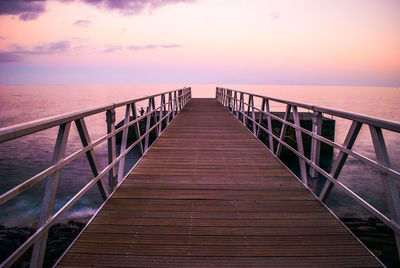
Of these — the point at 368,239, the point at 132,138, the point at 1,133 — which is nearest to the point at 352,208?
the point at 368,239

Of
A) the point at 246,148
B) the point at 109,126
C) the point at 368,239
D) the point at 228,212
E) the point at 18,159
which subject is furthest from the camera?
the point at 18,159

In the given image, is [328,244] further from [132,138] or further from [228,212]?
[132,138]

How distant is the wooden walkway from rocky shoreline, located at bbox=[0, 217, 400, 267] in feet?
15.6

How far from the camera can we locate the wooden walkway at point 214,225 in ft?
7.09

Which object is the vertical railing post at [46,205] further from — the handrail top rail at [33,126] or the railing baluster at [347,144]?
the railing baluster at [347,144]

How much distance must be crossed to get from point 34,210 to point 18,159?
1022 centimetres

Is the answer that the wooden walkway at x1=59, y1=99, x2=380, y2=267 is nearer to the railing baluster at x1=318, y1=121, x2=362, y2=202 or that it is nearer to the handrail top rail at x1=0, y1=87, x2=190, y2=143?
the railing baluster at x1=318, y1=121, x2=362, y2=202

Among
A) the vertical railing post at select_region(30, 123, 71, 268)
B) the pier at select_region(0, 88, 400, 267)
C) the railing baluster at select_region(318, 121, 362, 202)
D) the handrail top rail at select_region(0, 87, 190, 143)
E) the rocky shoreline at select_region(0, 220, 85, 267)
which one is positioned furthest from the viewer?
the rocky shoreline at select_region(0, 220, 85, 267)

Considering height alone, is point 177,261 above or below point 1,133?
below

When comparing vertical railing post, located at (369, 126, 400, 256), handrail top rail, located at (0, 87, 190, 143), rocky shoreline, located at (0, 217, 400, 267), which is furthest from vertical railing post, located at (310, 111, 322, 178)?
rocky shoreline, located at (0, 217, 400, 267)

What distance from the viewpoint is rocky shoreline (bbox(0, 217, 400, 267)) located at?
23.2 ft

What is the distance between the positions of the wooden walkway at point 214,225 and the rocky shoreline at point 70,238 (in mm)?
4748

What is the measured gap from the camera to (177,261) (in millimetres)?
2123

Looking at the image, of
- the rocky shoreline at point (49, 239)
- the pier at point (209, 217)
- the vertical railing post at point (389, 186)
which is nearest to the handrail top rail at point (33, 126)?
the pier at point (209, 217)
